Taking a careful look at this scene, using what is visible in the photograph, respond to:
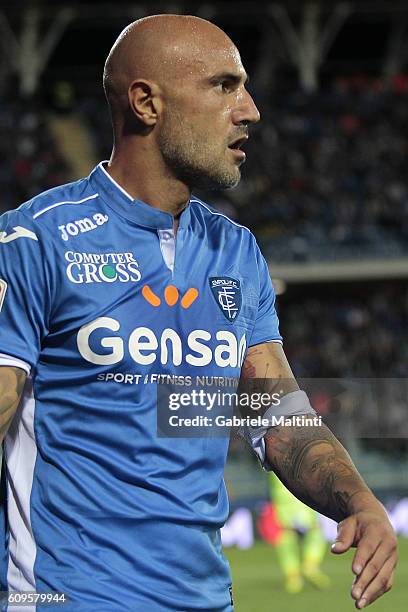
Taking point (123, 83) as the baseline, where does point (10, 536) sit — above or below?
below

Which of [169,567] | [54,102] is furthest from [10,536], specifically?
[54,102]

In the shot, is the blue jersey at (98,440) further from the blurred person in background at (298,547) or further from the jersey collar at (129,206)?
the blurred person in background at (298,547)

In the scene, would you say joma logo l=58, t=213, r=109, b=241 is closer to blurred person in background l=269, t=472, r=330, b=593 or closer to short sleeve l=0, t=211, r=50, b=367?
short sleeve l=0, t=211, r=50, b=367

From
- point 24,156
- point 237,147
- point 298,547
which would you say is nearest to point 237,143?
point 237,147

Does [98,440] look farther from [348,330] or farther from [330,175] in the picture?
[330,175]

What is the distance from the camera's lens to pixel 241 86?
223 cm

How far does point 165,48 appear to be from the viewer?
2160mm

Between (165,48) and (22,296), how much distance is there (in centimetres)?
54

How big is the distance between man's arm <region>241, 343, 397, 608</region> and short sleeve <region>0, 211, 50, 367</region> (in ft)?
1.57

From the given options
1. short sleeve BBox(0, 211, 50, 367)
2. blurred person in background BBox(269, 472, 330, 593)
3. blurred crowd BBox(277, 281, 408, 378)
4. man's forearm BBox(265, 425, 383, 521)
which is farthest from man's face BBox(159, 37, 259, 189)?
blurred crowd BBox(277, 281, 408, 378)

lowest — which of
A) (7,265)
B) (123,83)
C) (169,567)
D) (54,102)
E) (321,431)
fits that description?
(169,567)

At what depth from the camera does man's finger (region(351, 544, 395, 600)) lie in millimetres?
1857

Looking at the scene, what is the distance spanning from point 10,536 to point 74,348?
34 cm

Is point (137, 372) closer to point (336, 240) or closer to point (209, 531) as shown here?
point (209, 531)
